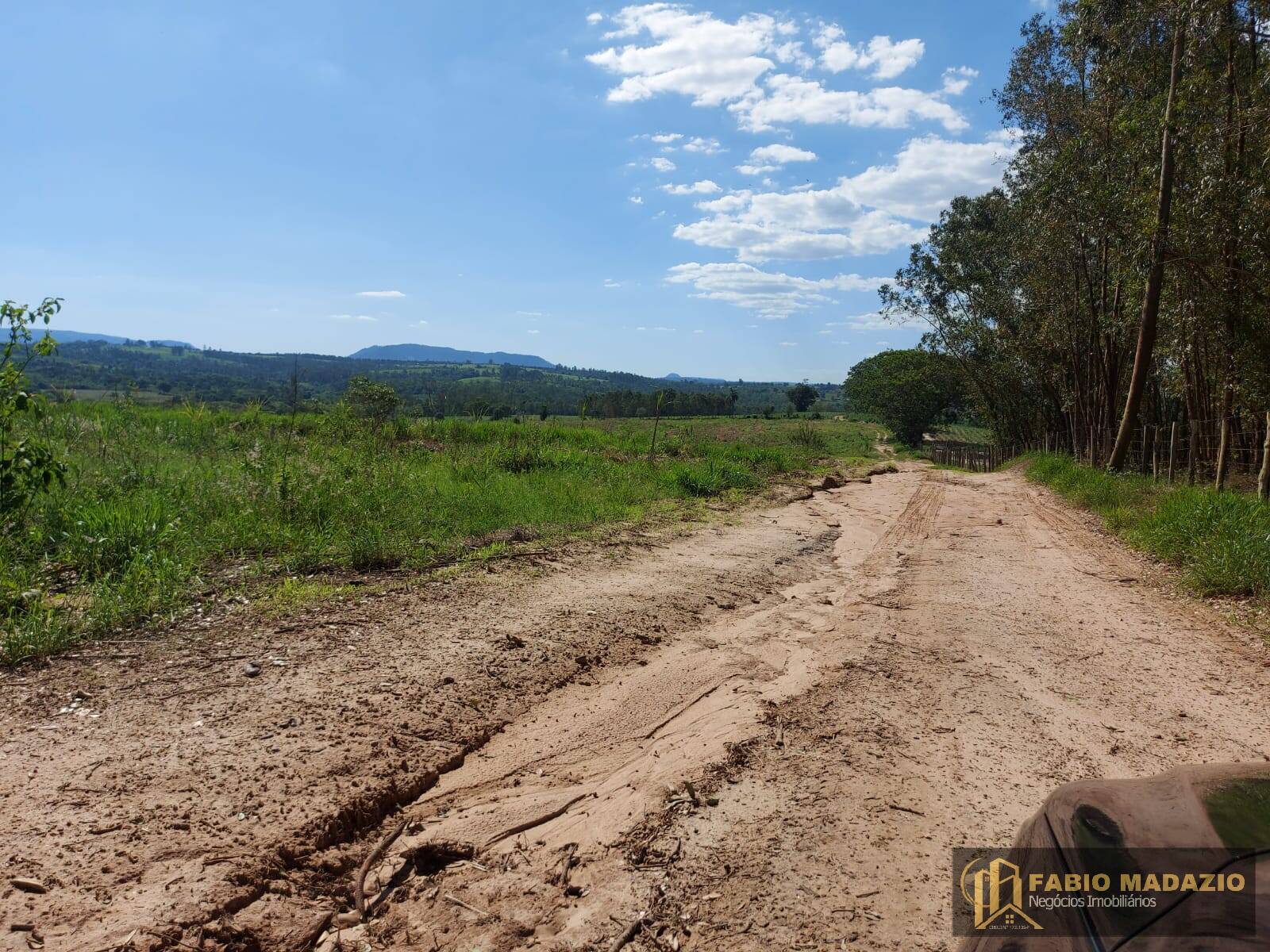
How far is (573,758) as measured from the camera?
370 centimetres

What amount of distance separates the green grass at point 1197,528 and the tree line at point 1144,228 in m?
1.88

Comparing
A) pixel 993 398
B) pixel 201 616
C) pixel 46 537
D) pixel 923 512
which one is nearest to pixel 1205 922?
pixel 201 616

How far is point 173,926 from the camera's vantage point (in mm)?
2389

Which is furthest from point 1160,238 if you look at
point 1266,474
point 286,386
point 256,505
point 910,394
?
point 910,394

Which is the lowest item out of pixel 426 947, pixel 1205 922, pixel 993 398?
pixel 426 947

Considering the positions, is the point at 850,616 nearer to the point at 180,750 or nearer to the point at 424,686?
the point at 424,686

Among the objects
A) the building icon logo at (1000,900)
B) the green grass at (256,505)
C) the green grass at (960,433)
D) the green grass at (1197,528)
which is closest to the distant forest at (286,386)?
the green grass at (256,505)

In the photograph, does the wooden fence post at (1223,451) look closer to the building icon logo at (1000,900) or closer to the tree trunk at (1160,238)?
the tree trunk at (1160,238)

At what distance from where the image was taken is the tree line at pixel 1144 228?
10.8 m

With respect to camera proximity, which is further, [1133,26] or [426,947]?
[1133,26]

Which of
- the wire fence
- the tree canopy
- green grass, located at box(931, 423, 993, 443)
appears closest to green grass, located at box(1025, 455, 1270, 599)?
the wire fence

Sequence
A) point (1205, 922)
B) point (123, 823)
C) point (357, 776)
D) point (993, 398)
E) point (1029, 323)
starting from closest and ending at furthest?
1. point (1205, 922)
2. point (123, 823)
3. point (357, 776)
4. point (1029, 323)
5. point (993, 398)

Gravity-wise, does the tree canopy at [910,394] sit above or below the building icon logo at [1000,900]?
above

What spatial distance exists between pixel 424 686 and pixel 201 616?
203cm
